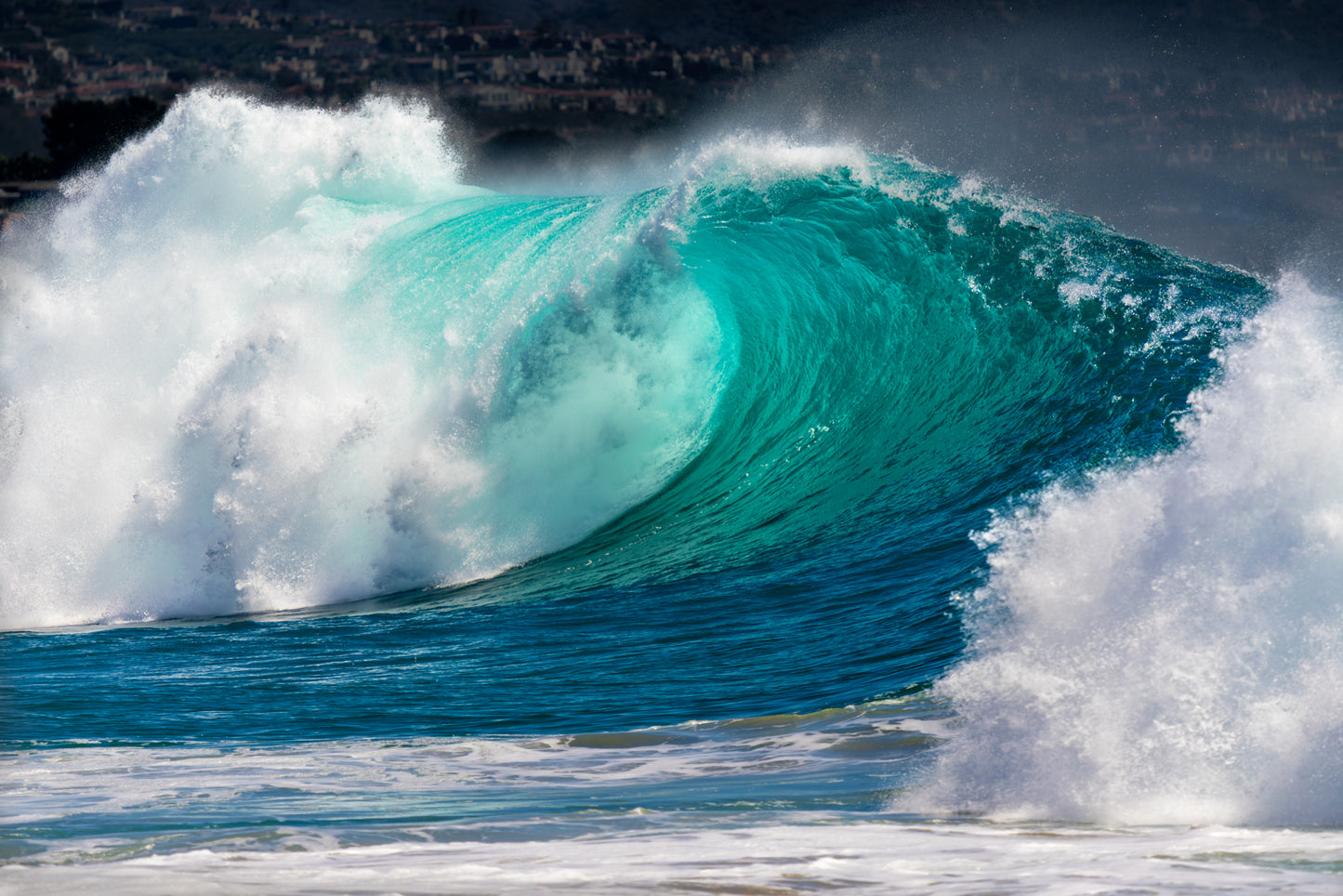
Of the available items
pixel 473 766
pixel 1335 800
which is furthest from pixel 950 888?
pixel 473 766

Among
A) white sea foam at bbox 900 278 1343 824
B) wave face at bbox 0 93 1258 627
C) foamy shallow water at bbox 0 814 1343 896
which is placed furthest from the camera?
wave face at bbox 0 93 1258 627

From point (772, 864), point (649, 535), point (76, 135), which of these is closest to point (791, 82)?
point (76, 135)

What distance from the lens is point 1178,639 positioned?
463cm

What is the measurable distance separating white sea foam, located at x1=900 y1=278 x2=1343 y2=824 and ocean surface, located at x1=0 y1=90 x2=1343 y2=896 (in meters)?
0.02

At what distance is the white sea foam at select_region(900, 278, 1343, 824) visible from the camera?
422cm

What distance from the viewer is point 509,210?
14008 millimetres

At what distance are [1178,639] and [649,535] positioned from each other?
5.77 metres

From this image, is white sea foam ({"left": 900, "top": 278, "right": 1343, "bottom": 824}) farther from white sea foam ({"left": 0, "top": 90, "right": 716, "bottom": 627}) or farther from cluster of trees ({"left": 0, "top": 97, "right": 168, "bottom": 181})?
cluster of trees ({"left": 0, "top": 97, "right": 168, "bottom": 181})

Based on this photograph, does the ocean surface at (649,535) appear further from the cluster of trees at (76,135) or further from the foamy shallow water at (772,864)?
the cluster of trees at (76,135)

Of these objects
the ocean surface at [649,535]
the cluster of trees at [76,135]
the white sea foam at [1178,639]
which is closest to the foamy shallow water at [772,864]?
the ocean surface at [649,535]

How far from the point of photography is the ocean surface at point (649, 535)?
4.23m

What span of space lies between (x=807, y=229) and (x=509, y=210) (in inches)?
138

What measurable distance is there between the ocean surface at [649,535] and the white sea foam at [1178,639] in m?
0.02

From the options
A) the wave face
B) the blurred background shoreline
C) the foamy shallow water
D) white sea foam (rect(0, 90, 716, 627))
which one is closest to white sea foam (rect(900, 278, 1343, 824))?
the foamy shallow water
